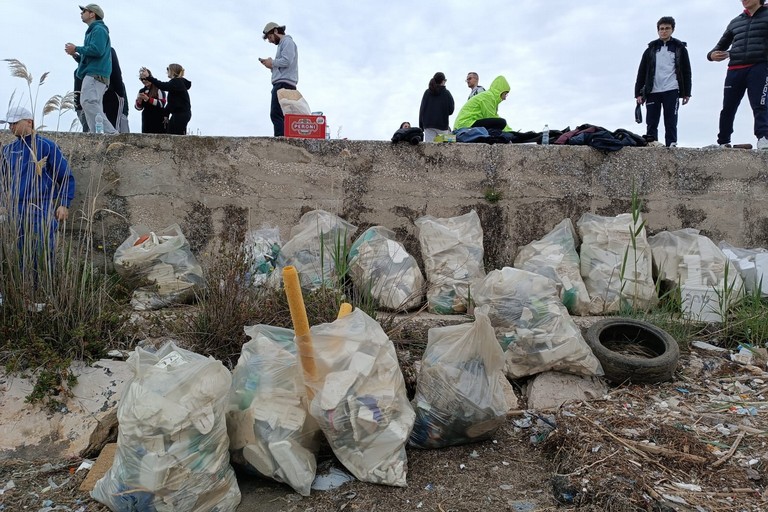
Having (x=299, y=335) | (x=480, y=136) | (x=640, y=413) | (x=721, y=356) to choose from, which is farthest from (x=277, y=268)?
(x=721, y=356)

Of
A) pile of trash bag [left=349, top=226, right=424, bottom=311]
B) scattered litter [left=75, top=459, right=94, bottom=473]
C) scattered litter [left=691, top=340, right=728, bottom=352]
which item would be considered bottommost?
scattered litter [left=75, top=459, right=94, bottom=473]

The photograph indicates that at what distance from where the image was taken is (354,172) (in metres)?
3.97

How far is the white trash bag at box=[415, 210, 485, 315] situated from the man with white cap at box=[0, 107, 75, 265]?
208 centimetres

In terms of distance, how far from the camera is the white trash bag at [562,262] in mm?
3459

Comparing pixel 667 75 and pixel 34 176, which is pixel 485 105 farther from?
pixel 34 176

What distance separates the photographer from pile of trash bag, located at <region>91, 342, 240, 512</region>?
183cm

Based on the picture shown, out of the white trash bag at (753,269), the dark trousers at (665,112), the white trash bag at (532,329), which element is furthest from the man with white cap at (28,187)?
the dark trousers at (665,112)

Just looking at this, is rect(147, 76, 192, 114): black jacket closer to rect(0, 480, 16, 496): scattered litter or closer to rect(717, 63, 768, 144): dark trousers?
rect(0, 480, 16, 496): scattered litter

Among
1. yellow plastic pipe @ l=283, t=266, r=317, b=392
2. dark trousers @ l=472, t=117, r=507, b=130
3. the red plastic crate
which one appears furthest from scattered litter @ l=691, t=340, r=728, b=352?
the red plastic crate

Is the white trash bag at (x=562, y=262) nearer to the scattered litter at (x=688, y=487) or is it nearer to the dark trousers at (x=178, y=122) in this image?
the scattered litter at (x=688, y=487)

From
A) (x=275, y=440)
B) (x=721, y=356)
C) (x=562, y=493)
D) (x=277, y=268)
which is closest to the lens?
(x=562, y=493)

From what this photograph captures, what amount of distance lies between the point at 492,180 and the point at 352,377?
93.1 inches

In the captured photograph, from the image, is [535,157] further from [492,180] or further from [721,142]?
[721,142]

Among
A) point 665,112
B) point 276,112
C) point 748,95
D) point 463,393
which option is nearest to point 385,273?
point 463,393
